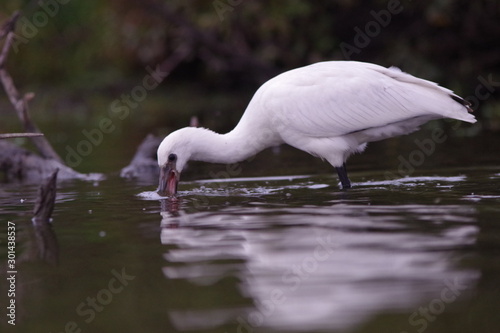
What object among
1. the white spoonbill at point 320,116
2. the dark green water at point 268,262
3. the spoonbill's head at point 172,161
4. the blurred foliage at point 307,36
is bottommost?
the dark green water at point 268,262

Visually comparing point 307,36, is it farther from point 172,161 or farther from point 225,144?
point 172,161

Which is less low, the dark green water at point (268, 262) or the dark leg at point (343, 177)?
the dark leg at point (343, 177)

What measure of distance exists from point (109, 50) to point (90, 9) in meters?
2.35

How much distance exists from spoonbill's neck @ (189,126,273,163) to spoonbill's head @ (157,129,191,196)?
11 cm

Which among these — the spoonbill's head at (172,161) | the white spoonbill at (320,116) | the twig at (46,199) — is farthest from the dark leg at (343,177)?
the twig at (46,199)

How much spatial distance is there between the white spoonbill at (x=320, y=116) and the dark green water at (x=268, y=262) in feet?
1.55

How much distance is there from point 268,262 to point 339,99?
365 centimetres

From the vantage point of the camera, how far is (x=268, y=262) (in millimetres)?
5578

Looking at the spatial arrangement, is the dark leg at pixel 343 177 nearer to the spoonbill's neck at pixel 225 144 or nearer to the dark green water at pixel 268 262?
the dark green water at pixel 268 262

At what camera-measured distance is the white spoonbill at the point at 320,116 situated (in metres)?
8.85

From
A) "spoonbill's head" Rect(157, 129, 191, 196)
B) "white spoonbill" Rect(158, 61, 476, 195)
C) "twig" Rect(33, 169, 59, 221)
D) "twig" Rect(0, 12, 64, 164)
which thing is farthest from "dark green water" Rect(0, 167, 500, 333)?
"twig" Rect(0, 12, 64, 164)

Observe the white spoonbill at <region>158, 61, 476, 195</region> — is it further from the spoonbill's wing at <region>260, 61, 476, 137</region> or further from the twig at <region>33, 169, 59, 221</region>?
the twig at <region>33, 169, 59, 221</region>

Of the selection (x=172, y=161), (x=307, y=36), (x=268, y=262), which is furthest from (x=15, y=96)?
(x=307, y=36)

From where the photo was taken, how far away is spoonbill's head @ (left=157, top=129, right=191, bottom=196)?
29.3 ft
